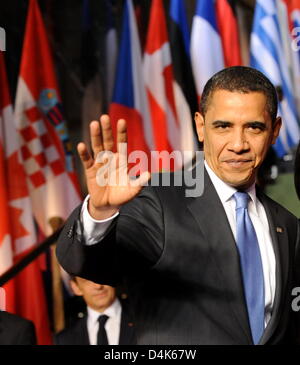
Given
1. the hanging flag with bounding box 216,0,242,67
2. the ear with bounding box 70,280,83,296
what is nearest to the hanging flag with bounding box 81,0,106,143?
the hanging flag with bounding box 216,0,242,67

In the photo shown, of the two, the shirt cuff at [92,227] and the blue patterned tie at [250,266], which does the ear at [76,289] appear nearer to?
the blue patterned tie at [250,266]

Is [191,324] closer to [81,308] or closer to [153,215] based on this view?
[153,215]

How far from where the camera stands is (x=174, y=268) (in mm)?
2279

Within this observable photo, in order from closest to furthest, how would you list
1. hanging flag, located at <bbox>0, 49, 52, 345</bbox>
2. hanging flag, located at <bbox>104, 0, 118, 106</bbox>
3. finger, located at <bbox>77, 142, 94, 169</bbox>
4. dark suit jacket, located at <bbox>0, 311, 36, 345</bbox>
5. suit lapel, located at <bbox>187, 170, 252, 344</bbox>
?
finger, located at <bbox>77, 142, 94, 169</bbox> → suit lapel, located at <bbox>187, 170, 252, 344</bbox> → dark suit jacket, located at <bbox>0, 311, 36, 345</bbox> → hanging flag, located at <bbox>0, 49, 52, 345</bbox> → hanging flag, located at <bbox>104, 0, 118, 106</bbox>

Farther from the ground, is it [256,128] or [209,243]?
[256,128]

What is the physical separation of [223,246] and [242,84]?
0.52m

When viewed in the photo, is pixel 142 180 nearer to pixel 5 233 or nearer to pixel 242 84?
pixel 242 84

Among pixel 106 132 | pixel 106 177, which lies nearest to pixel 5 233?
pixel 106 177

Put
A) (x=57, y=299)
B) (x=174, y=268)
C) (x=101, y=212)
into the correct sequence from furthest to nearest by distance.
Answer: (x=57, y=299) → (x=174, y=268) → (x=101, y=212)

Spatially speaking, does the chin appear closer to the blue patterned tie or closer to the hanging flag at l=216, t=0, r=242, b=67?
the blue patterned tie

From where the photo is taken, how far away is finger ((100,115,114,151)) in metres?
2.02

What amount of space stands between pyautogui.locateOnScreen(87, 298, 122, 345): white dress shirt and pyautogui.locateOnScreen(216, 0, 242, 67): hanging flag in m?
2.46

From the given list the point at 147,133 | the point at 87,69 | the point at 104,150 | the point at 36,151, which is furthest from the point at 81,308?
the point at 104,150

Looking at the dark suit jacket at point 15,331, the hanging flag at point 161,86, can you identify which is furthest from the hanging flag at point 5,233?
the hanging flag at point 161,86
